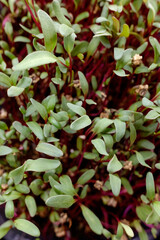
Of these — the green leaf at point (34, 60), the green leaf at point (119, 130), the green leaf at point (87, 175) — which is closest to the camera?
the green leaf at point (34, 60)

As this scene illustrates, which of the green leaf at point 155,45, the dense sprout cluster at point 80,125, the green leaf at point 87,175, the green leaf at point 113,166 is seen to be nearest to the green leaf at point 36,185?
the dense sprout cluster at point 80,125

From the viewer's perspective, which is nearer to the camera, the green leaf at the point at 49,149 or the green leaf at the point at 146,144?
the green leaf at the point at 49,149

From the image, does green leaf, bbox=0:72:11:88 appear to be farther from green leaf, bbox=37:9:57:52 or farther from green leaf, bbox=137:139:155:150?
green leaf, bbox=137:139:155:150

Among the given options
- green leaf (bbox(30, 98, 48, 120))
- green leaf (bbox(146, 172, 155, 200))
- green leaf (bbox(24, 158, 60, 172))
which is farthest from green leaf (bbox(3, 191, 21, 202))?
green leaf (bbox(146, 172, 155, 200))

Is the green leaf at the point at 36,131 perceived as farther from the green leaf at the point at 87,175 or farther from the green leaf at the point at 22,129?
the green leaf at the point at 87,175

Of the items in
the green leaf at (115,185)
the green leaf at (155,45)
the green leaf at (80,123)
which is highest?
the green leaf at (155,45)

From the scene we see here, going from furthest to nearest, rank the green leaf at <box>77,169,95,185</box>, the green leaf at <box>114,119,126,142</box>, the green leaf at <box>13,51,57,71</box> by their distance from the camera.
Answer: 1. the green leaf at <box>77,169,95,185</box>
2. the green leaf at <box>114,119,126,142</box>
3. the green leaf at <box>13,51,57,71</box>
